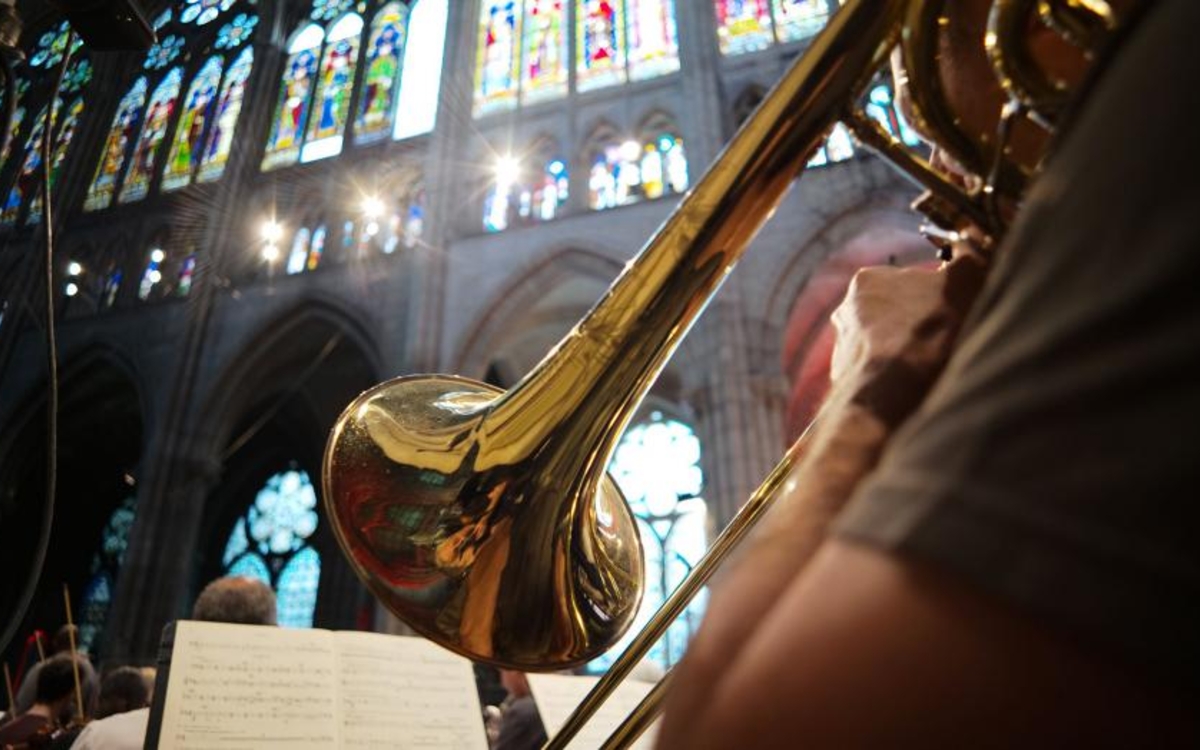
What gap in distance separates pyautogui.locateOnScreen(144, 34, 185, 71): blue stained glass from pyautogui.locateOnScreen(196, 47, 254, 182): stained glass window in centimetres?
132

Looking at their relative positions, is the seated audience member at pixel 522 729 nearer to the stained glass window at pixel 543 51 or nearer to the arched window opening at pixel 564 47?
the arched window opening at pixel 564 47

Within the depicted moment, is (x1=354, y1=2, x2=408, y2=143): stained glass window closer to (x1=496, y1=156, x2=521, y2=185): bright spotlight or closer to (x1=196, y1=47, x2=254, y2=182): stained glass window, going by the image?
(x1=196, y1=47, x2=254, y2=182): stained glass window

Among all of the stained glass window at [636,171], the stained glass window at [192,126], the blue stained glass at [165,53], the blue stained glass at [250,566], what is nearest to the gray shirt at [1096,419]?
the stained glass window at [636,171]

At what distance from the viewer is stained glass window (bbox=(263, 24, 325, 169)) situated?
10.4 metres

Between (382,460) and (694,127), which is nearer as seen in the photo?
(382,460)

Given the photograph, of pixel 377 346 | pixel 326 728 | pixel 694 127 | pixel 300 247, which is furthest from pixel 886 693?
pixel 300 247

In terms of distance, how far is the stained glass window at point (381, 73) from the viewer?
10000mm

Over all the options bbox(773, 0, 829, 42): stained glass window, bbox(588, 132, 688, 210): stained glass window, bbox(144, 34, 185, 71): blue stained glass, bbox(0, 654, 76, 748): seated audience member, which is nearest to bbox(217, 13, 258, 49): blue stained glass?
bbox(144, 34, 185, 71): blue stained glass

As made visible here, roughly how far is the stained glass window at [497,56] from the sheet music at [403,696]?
26.6ft

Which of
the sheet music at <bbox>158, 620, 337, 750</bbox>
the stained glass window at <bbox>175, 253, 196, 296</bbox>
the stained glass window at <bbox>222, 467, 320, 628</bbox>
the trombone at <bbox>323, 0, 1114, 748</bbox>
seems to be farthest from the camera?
the stained glass window at <bbox>222, 467, 320, 628</bbox>

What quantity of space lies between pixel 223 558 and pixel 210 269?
4.51m

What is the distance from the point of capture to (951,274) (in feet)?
1.66

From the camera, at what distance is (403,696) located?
1459 millimetres

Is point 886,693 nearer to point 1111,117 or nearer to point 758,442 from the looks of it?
point 1111,117
